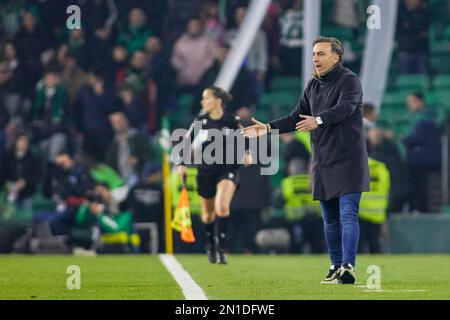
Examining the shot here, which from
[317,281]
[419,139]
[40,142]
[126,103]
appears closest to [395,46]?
[419,139]

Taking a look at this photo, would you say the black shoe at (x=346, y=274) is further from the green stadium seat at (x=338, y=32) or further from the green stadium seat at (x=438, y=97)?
the green stadium seat at (x=338, y=32)

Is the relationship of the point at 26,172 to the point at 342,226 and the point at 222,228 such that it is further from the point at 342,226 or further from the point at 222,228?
the point at 342,226

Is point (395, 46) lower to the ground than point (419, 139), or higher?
higher

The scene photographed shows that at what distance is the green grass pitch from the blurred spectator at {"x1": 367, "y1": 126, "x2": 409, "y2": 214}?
2376 millimetres

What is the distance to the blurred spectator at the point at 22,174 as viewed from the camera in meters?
22.2

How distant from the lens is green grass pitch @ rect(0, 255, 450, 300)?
35.0 feet

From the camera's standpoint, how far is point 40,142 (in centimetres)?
2288

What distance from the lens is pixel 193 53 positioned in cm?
2314

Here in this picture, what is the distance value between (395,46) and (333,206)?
11575mm

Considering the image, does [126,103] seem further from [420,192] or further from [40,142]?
[420,192]

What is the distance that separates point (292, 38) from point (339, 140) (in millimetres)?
11663

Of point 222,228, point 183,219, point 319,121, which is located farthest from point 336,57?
point 183,219
